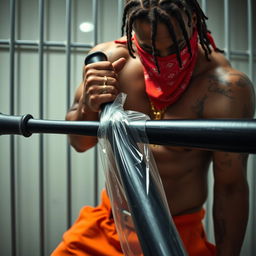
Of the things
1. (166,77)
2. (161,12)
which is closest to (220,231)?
(166,77)

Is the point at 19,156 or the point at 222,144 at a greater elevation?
the point at 222,144

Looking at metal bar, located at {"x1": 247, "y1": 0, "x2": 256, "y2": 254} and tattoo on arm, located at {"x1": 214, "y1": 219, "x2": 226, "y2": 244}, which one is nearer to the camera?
tattoo on arm, located at {"x1": 214, "y1": 219, "x2": 226, "y2": 244}

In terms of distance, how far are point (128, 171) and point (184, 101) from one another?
47cm

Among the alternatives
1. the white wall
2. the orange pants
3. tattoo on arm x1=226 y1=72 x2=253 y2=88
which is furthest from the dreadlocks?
the white wall

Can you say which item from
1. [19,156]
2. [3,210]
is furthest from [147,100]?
[3,210]

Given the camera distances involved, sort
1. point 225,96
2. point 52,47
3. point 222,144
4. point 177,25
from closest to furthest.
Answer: point 222,144
point 177,25
point 225,96
point 52,47

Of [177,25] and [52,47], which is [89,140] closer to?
[177,25]

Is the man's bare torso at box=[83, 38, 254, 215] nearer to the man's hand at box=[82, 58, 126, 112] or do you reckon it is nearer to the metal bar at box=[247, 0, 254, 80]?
the man's hand at box=[82, 58, 126, 112]

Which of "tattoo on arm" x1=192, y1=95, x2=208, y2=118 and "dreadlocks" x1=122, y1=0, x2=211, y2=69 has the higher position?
"dreadlocks" x1=122, y1=0, x2=211, y2=69

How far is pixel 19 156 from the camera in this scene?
1.37m

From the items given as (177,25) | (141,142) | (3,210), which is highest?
(177,25)

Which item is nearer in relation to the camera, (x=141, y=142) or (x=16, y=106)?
(x=141, y=142)

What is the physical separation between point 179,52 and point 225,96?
203mm

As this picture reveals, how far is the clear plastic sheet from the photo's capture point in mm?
304
